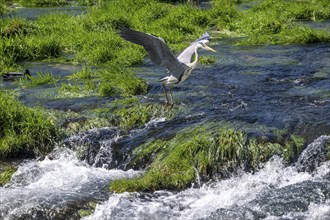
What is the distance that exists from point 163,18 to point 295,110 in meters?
7.06

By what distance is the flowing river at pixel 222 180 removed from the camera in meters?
8.30

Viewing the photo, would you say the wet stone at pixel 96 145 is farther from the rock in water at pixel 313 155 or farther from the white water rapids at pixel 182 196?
the rock in water at pixel 313 155

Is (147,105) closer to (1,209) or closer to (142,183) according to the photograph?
(142,183)

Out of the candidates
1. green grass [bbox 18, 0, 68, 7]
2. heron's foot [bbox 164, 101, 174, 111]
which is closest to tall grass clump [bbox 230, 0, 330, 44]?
heron's foot [bbox 164, 101, 174, 111]

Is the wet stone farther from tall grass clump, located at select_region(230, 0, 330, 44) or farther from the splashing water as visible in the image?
tall grass clump, located at select_region(230, 0, 330, 44)

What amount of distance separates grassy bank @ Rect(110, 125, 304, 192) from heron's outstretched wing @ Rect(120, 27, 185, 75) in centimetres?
130

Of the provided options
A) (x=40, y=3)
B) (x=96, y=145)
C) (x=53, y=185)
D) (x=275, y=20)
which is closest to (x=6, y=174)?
(x=53, y=185)

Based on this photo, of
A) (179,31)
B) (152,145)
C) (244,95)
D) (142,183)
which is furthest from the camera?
Answer: (179,31)

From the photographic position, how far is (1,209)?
8.30 meters

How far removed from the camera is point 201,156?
9.38m

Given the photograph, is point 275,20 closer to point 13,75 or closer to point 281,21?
point 281,21

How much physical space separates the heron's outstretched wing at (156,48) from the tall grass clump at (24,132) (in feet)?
6.29

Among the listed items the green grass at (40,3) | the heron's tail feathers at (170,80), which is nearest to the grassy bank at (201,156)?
the heron's tail feathers at (170,80)

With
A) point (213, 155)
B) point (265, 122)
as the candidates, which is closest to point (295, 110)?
point (265, 122)
